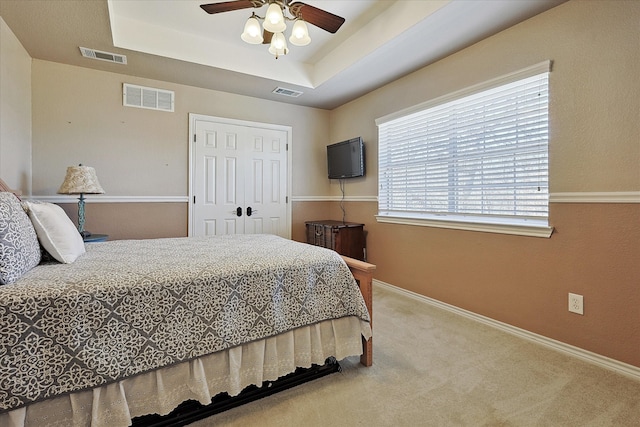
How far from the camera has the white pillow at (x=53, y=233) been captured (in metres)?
1.56

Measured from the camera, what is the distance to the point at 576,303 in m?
2.12

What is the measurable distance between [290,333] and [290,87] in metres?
3.11

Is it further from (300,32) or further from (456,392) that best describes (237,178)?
(456,392)

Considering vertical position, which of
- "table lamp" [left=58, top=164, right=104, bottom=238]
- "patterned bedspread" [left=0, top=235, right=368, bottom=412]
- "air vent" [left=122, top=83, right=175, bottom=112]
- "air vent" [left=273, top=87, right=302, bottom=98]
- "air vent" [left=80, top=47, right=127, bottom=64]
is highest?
"air vent" [left=273, top=87, right=302, bottom=98]

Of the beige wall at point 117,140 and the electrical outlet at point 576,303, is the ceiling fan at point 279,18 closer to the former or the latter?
the beige wall at point 117,140

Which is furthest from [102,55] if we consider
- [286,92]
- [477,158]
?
[477,158]

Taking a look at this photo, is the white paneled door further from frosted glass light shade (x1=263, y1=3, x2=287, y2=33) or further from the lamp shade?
frosted glass light shade (x1=263, y1=3, x2=287, y2=33)

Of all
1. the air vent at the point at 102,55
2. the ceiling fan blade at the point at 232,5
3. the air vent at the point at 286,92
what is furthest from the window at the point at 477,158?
the air vent at the point at 102,55

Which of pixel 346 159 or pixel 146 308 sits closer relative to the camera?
pixel 146 308

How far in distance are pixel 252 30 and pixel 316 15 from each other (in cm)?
46

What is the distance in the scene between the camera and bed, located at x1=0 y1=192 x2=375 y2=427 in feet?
3.74

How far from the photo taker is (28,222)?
1493 mm

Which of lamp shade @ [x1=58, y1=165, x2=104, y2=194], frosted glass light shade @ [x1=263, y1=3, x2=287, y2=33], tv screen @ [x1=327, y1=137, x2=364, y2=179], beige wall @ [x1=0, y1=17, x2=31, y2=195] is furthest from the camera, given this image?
tv screen @ [x1=327, y1=137, x2=364, y2=179]

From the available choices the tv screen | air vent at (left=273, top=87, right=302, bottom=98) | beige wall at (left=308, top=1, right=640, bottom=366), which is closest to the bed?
beige wall at (left=308, top=1, right=640, bottom=366)
